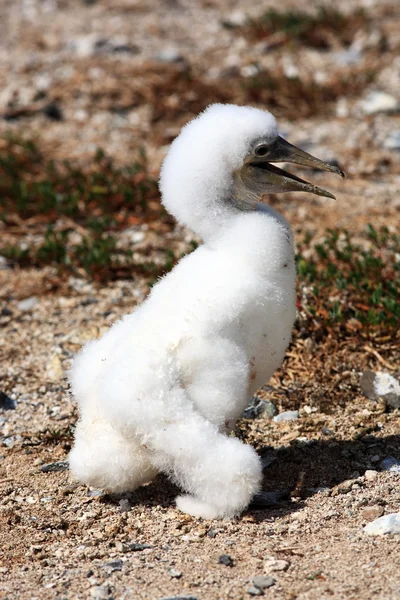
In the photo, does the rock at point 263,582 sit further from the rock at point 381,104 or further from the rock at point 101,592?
the rock at point 381,104

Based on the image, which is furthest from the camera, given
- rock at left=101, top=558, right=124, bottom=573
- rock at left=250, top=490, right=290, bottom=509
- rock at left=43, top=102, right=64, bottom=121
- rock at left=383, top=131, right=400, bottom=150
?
rock at left=43, top=102, right=64, bottom=121

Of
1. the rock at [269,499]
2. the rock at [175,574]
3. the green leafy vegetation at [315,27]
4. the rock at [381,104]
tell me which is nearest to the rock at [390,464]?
the rock at [269,499]

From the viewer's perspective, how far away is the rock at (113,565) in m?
4.10

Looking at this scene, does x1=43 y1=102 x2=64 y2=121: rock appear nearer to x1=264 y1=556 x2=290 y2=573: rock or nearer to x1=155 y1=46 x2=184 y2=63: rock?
x1=155 y1=46 x2=184 y2=63: rock

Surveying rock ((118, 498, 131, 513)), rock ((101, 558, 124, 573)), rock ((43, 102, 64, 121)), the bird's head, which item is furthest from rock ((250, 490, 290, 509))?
rock ((43, 102, 64, 121))

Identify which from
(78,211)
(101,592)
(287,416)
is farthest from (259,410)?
(78,211)

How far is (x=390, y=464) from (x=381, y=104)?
6.36 metres

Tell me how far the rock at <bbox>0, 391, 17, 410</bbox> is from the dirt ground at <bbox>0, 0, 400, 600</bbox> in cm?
10

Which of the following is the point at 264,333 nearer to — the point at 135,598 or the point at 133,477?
the point at 133,477

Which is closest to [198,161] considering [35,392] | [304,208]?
[35,392]

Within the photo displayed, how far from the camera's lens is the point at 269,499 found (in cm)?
461

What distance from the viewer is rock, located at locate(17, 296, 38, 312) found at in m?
7.26

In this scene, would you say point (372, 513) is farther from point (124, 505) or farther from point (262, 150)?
point (262, 150)

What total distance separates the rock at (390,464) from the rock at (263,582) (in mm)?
1280
